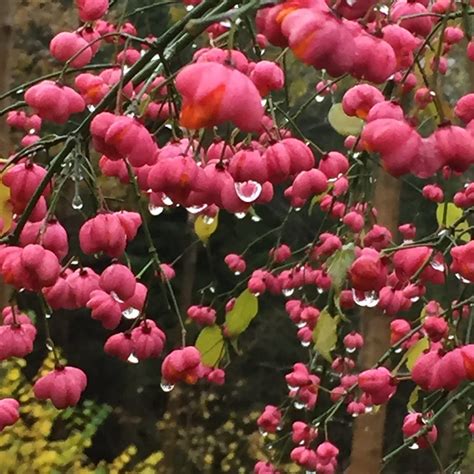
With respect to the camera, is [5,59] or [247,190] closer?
[247,190]

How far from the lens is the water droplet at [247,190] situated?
2.57ft

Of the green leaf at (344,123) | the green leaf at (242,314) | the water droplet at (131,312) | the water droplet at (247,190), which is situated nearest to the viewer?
the water droplet at (247,190)

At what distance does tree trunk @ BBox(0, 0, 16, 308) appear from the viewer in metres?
1.72

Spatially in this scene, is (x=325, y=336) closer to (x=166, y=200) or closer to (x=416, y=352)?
(x=416, y=352)

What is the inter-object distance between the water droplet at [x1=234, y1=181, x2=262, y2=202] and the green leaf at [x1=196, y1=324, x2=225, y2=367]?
0.88 m

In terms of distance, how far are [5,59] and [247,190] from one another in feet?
3.67

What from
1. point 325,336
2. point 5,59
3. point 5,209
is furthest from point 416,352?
point 5,59

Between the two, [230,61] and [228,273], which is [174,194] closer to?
[230,61]

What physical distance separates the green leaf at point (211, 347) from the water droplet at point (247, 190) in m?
0.88

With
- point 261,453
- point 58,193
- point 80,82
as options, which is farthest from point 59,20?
point 58,193

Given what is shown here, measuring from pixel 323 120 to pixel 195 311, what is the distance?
3.75m

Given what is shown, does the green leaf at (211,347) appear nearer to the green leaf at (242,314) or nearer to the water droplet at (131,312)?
the green leaf at (242,314)

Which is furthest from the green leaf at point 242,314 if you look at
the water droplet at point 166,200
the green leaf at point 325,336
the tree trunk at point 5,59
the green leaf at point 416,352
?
the water droplet at point 166,200

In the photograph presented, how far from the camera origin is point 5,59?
176cm
